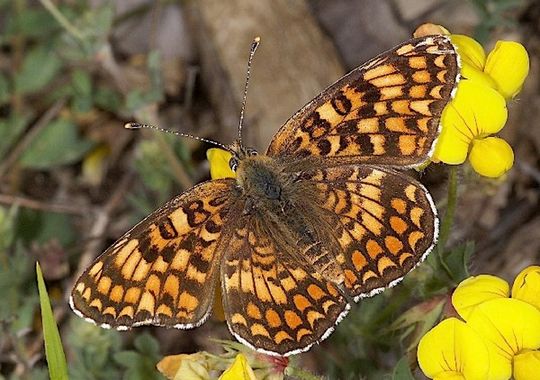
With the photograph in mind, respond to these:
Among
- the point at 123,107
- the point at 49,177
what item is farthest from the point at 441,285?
the point at 49,177

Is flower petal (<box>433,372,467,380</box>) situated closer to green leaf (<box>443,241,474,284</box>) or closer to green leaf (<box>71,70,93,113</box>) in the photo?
green leaf (<box>443,241,474,284</box>)

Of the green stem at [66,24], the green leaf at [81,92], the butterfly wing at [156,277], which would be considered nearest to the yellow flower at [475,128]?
the butterfly wing at [156,277]

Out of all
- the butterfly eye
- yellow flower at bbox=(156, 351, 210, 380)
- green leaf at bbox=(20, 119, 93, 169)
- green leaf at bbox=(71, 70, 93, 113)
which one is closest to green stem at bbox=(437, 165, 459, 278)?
the butterfly eye

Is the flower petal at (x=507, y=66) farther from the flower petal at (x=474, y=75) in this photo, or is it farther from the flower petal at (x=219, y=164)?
the flower petal at (x=219, y=164)

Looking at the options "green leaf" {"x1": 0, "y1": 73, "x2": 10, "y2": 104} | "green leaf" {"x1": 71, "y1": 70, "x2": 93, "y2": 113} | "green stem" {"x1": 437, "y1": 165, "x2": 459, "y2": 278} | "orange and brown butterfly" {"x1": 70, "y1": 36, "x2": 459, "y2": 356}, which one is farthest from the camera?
"green leaf" {"x1": 0, "y1": 73, "x2": 10, "y2": 104}

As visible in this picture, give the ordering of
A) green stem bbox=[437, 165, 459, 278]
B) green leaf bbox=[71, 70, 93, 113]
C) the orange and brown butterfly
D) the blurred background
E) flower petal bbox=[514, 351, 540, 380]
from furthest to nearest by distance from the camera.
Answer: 1. green leaf bbox=[71, 70, 93, 113]
2. the blurred background
3. green stem bbox=[437, 165, 459, 278]
4. the orange and brown butterfly
5. flower petal bbox=[514, 351, 540, 380]
